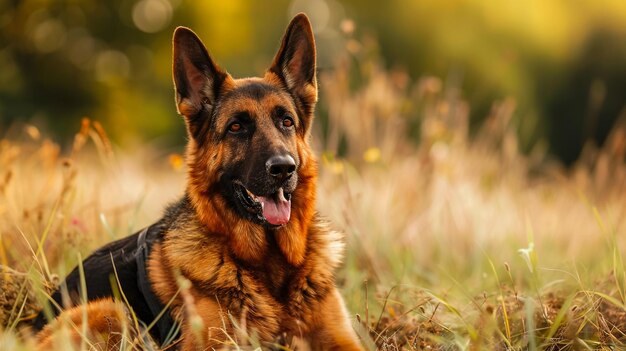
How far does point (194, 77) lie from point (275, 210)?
3.25 ft

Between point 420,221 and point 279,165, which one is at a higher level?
point 279,165

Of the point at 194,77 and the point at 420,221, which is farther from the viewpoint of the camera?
the point at 420,221

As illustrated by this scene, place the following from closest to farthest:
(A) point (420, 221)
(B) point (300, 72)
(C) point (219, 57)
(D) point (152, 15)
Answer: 1. (B) point (300, 72)
2. (A) point (420, 221)
3. (D) point (152, 15)
4. (C) point (219, 57)

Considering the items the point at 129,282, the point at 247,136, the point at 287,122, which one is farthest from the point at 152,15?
A: the point at 129,282

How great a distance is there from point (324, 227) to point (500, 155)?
5762 mm

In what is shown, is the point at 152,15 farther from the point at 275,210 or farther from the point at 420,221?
the point at 275,210

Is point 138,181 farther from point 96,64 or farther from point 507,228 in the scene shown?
point 96,64

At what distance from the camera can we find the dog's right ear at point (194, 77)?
4.11 meters

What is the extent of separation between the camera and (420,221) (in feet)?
23.0

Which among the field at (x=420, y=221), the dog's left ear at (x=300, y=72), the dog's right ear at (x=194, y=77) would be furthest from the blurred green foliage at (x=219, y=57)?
the dog's right ear at (x=194, y=77)

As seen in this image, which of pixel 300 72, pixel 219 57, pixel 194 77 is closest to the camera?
pixel 194 77

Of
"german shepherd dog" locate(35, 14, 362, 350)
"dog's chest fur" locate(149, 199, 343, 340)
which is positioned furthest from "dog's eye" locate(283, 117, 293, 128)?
"dog's chest fur" locate(149, 199, 343, 340)

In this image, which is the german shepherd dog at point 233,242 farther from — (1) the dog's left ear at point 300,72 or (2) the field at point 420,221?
(2) the field at point 420,221

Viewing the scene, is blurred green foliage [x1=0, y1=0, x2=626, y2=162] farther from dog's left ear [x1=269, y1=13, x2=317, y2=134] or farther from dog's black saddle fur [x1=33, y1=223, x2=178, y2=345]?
dog's black saddle fur [x1=33, y1=223, x2=178, y2=345]
